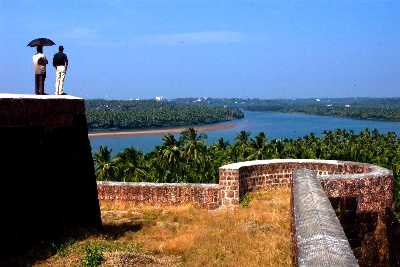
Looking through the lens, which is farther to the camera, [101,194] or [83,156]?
[101,194]

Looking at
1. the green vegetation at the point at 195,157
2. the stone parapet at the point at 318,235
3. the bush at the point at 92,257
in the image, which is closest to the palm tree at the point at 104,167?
the green vegetation at the point at 195,157

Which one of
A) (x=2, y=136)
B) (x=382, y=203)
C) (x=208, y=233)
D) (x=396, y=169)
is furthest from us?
(x=396, y=169)

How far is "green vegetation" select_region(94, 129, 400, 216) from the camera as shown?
129ft

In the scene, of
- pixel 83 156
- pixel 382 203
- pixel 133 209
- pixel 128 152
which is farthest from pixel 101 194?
pixel 128 152

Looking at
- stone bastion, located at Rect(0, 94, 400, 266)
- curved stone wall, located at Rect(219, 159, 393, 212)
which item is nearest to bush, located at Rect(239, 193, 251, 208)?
curved stone wall, located at Rect(219, 159, 393, 212)

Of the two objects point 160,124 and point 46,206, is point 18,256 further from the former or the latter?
point 160,124

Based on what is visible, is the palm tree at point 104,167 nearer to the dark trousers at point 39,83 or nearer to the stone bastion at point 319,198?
the stone bastion at point 319,198

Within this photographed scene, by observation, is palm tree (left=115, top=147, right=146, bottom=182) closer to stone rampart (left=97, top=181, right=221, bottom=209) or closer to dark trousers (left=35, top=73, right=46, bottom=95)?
stone rampart (left=97, top=181, right=221, bottom=209)

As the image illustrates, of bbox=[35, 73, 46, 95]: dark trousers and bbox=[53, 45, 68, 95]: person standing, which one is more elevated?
bbox=[53, 45, 68, 95]: person standing

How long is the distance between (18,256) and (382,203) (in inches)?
275

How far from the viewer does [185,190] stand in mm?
13914

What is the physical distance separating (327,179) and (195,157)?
3325cm

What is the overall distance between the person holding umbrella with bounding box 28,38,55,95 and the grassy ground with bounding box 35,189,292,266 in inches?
121

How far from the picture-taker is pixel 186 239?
9.55 meters
